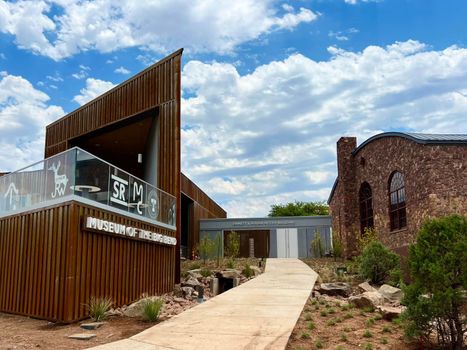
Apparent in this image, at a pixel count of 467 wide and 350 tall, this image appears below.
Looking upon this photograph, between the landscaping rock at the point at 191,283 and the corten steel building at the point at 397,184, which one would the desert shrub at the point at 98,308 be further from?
the corten steel building at the point at 397,184

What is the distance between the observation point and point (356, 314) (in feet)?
30.0

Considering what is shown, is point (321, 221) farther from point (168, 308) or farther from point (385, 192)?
point (168, 308)

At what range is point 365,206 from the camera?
89.5ft

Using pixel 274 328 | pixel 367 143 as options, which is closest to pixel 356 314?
pixel 274 328

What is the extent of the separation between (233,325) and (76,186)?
15.2 ft

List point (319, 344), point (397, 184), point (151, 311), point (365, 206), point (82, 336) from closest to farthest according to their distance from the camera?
point (319, 344)
point (82, 336)
point (151, 311)
point (397, 184)
point (365, 206)

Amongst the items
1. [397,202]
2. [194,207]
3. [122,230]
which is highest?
[194,207]

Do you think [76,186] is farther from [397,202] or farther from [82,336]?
[397,202]

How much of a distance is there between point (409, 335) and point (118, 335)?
15.2 ft

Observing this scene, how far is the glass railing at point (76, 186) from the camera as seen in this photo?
10.3 metres

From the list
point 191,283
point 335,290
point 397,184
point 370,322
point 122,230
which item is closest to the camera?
point 370,322

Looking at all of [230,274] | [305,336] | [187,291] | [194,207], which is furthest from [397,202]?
[305,336]

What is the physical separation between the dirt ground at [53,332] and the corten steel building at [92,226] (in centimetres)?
39

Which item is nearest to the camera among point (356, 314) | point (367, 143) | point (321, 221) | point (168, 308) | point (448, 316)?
point (448, 316)
